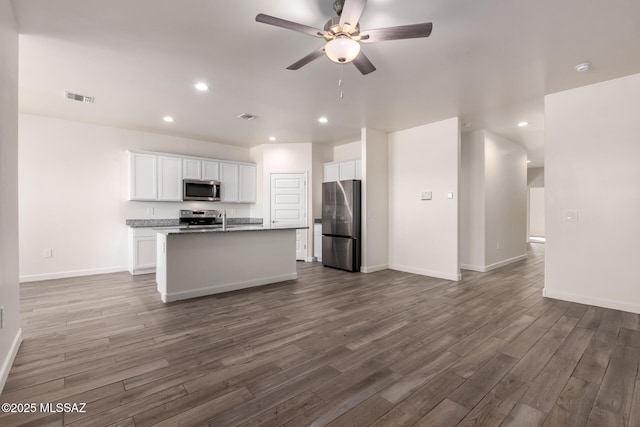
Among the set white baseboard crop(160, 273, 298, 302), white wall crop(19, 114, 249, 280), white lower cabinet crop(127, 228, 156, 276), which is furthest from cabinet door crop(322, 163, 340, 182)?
white lower cabinet crop(127, 228, 156, 276)

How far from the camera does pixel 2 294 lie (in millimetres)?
1968

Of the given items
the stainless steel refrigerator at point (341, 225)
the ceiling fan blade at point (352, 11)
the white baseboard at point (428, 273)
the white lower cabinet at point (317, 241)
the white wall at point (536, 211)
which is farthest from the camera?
the white wall at point (536, 211)

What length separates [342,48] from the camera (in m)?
2.11

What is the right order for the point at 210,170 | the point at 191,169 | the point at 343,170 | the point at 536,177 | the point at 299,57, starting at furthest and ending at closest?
1. the point at 536,177
2. the point at 343,170
3. the point at 210,170
4. the point at 191,169
5. the point at 299,57

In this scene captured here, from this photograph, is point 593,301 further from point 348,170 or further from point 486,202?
point 348,170

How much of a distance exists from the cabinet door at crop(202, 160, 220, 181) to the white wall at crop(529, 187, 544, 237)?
38.7 ft

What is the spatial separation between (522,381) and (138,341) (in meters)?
3.06

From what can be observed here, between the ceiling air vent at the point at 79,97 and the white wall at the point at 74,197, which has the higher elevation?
the ceiling air vent at the point at 79,97

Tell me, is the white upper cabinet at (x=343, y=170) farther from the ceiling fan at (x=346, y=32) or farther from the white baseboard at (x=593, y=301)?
the ceiling fan at (x=346, y=32)

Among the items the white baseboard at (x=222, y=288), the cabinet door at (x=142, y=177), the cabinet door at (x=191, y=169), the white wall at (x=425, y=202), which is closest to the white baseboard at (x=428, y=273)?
the white wall at (x=425, y=202)

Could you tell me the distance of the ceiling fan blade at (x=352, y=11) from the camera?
1809 millimetres

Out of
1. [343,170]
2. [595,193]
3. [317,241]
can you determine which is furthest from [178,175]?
Result: [595,193]

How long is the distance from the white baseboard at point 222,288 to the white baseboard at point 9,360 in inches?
53.7

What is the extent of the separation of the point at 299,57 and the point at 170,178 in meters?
4.09
